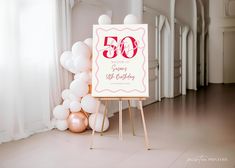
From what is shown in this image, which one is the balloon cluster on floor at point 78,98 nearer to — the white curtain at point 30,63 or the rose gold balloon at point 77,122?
the rose gold balloon at point 77,122

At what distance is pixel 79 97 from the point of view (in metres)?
4.31

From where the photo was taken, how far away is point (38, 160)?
10.6ft

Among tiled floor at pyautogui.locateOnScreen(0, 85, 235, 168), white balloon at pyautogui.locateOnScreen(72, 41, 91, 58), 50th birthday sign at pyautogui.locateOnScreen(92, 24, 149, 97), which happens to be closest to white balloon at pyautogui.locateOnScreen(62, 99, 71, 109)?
tiled floor at pyautogui.locateOnScreen(0, 85, 235, 168)

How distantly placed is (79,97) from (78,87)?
196mm

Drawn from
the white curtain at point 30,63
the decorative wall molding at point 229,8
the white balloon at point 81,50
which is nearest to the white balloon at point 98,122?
the white curtain at point 30,63

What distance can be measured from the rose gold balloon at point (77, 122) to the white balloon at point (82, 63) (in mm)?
578

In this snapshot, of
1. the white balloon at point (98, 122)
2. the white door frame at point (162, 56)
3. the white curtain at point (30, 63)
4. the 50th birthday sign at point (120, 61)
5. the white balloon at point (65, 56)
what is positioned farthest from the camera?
the white door frame at point (162, 56)

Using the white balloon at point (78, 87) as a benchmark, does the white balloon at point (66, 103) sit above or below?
below

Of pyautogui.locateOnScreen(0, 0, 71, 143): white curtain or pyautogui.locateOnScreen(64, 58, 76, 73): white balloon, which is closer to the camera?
pyautogui.locateOnScreen(0, 0, 71, 143): white curtain

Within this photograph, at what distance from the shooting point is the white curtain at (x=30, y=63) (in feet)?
12.7

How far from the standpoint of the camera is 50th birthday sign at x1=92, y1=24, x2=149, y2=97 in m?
3.66

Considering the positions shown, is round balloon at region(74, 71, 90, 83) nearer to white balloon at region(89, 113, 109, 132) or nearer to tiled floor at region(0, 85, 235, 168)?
white balloon at region(89, 113, 109, 132)

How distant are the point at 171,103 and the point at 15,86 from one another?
389cm

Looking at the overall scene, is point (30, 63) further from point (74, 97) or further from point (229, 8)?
point (229, 8)
